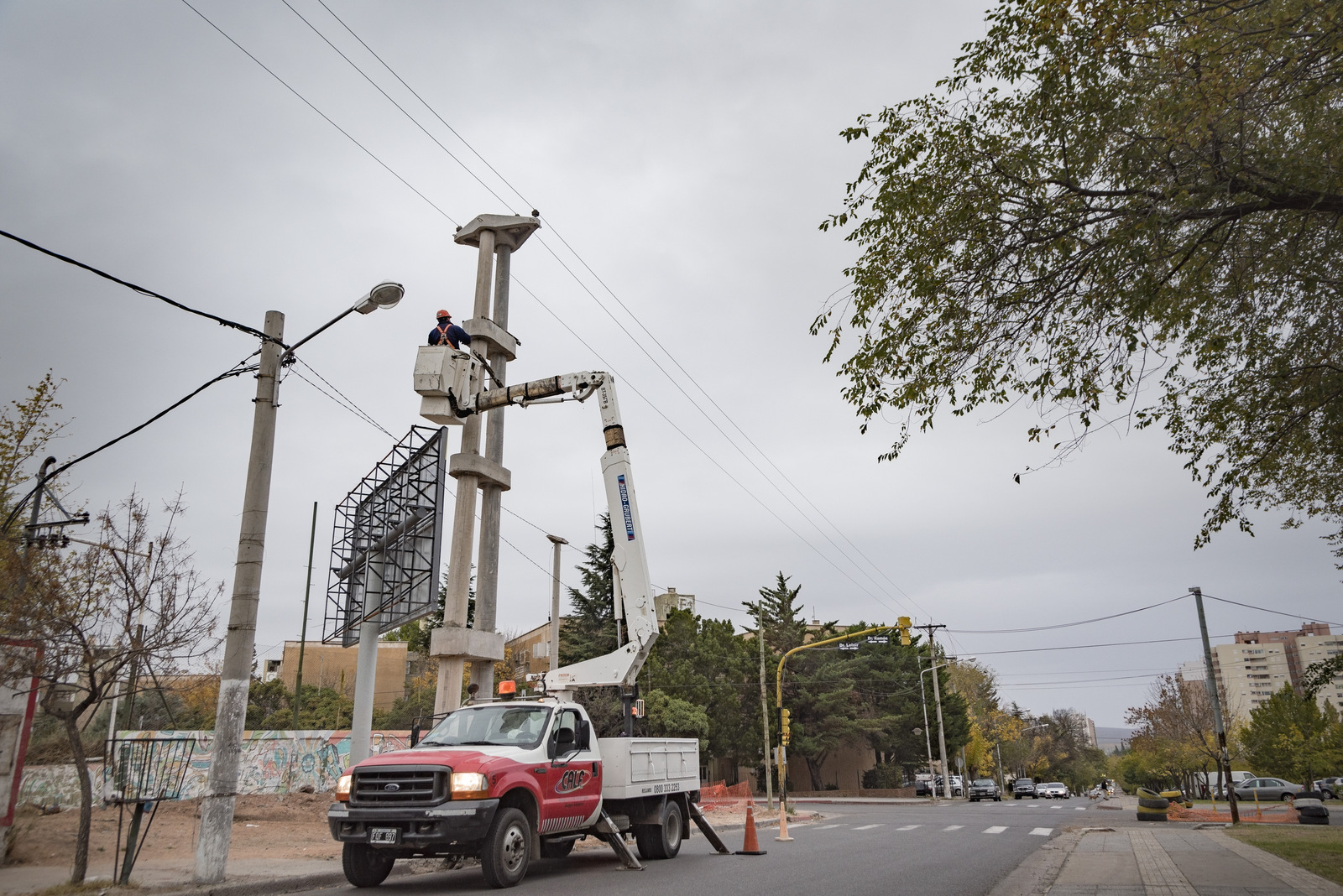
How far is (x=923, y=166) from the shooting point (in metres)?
8.84

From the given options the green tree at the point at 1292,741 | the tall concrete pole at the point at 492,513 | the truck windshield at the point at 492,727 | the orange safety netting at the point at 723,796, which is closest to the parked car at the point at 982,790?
the green tree at the point at 1292,741

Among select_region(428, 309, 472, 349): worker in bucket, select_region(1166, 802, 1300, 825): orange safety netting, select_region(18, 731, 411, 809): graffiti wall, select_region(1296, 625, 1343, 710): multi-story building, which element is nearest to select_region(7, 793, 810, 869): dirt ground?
select_region(18, 731, 411, 809): graffiti wall

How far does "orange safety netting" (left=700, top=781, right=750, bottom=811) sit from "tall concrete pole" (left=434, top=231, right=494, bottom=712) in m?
17.7

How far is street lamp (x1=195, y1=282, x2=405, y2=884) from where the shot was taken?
10734 millimetres

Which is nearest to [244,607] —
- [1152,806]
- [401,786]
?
[401,786]

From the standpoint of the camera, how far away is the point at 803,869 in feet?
43.1

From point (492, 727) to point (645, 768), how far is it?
2767mm

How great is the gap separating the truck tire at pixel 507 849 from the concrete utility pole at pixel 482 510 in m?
7.16

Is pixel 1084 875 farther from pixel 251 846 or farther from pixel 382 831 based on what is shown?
pixel 251 846

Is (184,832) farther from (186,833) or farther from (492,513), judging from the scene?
(492,513)

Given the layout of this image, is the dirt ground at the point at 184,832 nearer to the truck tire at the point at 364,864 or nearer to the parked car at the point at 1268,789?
the truck tire at the point at 364,864

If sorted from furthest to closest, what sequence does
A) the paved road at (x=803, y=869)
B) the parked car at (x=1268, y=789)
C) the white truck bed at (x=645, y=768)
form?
the parked car at (x=1268, y=789) → the white truck bed at (x=645, y=768) → the paved road at (x=803, y=869)

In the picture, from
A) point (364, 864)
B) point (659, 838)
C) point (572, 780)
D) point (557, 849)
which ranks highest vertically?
point (572, 780)

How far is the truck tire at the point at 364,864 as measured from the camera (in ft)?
35.0
